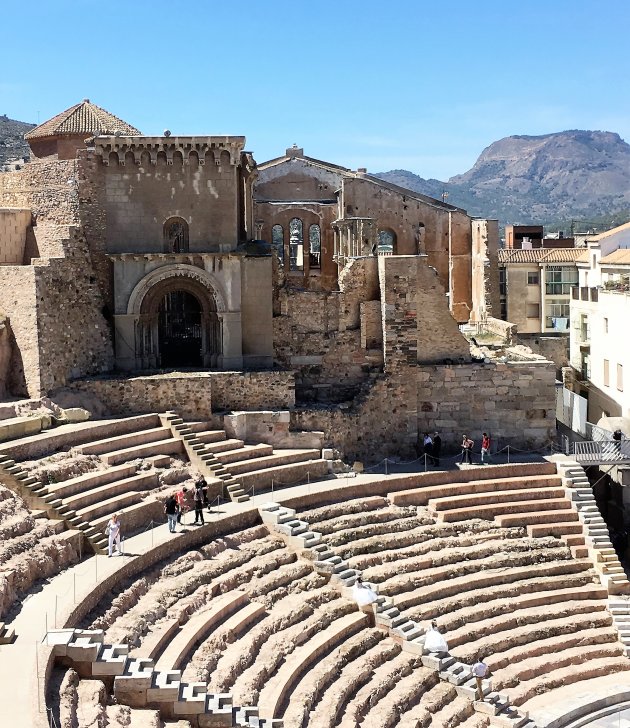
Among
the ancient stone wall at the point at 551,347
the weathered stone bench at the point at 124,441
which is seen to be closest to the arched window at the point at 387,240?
the ancient stone wall at the point at 551,347

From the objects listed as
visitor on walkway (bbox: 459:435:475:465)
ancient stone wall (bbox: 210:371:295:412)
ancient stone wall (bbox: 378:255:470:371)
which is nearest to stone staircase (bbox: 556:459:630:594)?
visitor on walkway (bbox: 459:435:475:465)

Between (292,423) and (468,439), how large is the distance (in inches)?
211

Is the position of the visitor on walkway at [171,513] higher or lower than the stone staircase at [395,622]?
higher

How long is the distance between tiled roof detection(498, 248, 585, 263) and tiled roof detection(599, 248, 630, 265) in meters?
8.02

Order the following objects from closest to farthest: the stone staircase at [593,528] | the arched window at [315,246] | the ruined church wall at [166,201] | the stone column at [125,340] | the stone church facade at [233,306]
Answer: the stone staircase at [593,528]
the stone church facade at [233,306]
the ruined church wall at [166,201]
the stone column at [125,340]
the arched window at [315,246]

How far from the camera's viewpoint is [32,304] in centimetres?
2684

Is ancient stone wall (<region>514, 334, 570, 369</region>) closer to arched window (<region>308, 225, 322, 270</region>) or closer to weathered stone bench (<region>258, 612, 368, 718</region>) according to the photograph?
arched window (<region>308, 225, 322, 270</region>)

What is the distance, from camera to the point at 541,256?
51.9 meters

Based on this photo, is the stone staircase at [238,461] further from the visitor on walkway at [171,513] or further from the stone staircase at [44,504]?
the stone staircase at [44,504]

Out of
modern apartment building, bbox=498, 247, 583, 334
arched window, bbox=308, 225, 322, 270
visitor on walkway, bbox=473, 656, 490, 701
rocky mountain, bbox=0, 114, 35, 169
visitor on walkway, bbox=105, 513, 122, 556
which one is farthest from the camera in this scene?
rocky mountain, bbox=0, 114, 35, 169

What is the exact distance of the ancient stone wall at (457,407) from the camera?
30.8 metres

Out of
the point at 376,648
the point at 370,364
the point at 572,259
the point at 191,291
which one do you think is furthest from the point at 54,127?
the point at 572,259

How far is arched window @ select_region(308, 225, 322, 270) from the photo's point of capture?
40.4 metres

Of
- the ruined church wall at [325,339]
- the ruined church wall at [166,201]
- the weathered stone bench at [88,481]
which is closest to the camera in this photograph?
the weathered stone bench at [88,481]
